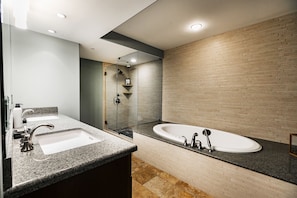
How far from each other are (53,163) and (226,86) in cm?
270

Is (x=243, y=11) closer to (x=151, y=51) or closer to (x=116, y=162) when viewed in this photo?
(x=151, y=51)

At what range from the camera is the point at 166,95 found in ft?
11.4

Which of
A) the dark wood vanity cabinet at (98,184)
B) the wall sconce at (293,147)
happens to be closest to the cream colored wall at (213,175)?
the wall sconce at (293,147)

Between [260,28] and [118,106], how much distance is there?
361 centimetres

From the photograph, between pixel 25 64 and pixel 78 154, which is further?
pixel 25 64

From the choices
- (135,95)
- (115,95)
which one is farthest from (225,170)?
(115,95)

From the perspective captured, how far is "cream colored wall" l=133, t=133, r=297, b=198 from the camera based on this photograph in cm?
125

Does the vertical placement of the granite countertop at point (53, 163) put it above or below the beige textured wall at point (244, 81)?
below

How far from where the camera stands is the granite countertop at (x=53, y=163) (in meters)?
0.54

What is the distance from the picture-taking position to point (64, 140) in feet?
4.19

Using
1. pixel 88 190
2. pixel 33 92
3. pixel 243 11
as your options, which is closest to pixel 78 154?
pixel 88 190

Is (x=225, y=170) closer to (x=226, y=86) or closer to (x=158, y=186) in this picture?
(x=158, y=186)

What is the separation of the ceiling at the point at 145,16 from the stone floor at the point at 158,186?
2.17 metres

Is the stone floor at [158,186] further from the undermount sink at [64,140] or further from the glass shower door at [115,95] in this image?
the glass shower door at [115,95]
